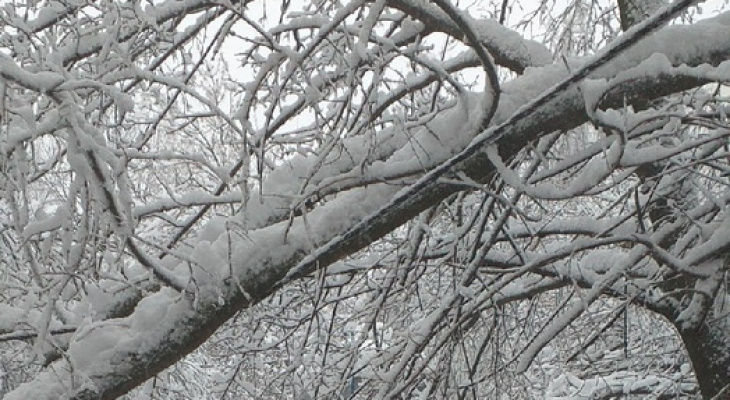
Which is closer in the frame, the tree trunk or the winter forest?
the winter forest

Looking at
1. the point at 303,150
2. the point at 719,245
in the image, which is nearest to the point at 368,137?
the point at 303,150

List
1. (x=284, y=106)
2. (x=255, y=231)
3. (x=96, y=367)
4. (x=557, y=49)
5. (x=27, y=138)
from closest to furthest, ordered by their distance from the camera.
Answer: (x=27, y=138), (x=96, y=367), (x=255, y=231), (x=284, y=106), (x=557, y=49)

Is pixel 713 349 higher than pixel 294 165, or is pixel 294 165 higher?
pixel 294 165

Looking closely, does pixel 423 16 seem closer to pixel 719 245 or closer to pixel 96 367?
pixel 719 245

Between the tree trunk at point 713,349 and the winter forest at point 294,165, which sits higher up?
the winter forest at point 294,165

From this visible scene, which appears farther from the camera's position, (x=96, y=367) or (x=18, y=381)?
(x=18, y=381)

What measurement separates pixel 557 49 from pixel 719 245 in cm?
270

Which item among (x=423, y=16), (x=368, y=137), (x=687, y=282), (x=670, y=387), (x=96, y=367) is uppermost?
(x=423, y=16)

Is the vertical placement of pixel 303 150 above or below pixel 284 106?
below

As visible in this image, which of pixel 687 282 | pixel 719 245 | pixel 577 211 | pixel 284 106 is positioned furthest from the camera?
pixel 577 211

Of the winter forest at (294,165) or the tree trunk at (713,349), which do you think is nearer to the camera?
the winter forest at (294,165)

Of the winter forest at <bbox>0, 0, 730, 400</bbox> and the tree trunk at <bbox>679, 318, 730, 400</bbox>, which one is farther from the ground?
the winter forest at <bbox>0, 0, 730, 400</bbox>

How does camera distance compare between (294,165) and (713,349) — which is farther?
(713,349)

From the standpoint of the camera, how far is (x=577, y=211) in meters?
5.97
